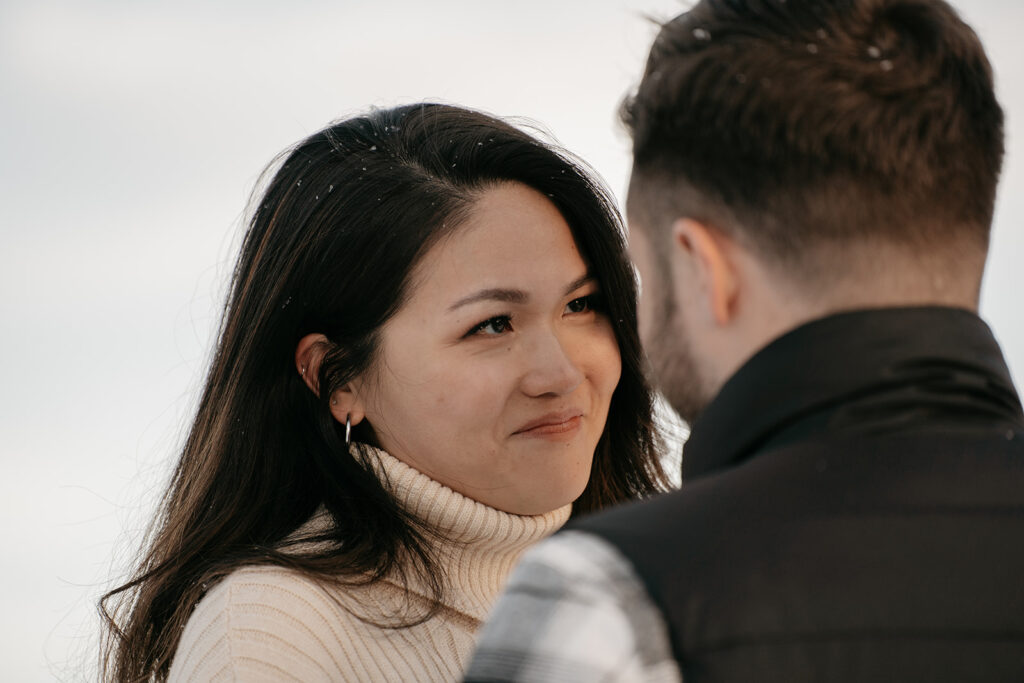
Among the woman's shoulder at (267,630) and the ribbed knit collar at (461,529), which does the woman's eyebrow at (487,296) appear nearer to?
the ribbed knit collar at (461,529)

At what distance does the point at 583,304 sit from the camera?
6.81 feet

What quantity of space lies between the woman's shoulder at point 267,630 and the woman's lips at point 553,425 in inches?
15.2

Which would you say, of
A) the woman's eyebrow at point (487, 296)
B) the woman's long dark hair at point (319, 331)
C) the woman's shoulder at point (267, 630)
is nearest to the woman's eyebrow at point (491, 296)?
the woman's eyebrow at point (487, 296)

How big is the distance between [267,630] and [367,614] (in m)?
0.18

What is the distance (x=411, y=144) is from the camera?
209 centimetres

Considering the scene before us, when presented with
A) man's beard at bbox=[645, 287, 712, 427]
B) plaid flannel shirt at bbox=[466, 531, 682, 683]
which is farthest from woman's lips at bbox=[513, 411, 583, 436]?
plaid flannel shirt at bbox=[466, 531, 682, 683]

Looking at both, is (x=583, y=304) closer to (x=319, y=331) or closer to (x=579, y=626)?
(x=319, y=331)

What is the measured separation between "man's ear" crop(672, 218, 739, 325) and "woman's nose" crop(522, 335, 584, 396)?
90 centimetres

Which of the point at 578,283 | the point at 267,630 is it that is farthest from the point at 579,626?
the point at 578,283

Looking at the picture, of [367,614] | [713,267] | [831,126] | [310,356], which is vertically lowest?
[367,614]

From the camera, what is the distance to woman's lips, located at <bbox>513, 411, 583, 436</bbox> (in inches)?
75.9

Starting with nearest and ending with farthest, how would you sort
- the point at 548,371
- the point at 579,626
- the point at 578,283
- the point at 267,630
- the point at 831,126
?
1. the point at 579,626
2. the point at 831,126
3. the point at 267,630
4. the point at 548,371
5. the point at 578,283

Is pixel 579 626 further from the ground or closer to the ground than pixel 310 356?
further from the ground

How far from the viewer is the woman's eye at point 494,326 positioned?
76.2 inches
